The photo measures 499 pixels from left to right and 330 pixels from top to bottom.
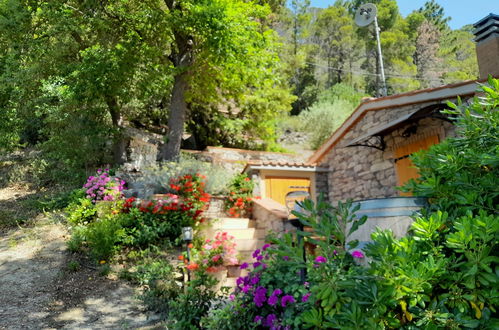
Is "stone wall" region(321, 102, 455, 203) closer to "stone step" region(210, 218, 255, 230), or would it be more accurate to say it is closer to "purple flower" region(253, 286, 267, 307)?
"stone step" region(210, 218, 255, 230)

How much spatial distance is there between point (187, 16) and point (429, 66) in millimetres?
23420

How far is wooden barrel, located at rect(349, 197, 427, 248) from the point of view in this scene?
2207 mm

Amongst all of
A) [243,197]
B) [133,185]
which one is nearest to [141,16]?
[133,185]

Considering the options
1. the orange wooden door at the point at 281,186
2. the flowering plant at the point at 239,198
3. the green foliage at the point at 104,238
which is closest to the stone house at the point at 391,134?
the orange wooden door at the point at 281,186

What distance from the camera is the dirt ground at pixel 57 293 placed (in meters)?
4.63

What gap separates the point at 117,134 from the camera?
10664 millimetres

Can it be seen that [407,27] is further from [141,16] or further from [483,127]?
[483,127]

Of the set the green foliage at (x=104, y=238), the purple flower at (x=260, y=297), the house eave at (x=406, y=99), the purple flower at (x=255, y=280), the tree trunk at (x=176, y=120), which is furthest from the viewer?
the tree trunk at (x=176, y=120)

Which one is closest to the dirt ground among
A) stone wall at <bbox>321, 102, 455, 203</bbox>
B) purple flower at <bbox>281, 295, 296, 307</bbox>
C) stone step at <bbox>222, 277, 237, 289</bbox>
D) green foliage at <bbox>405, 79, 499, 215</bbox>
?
stone step at <bbox>222, 277, 237, 289</bbox>

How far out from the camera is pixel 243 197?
341 inches

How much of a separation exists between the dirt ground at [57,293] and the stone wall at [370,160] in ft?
16.6

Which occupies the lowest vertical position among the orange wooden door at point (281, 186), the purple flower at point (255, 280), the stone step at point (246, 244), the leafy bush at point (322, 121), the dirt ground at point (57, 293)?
the dirt ground at point (57, 293)

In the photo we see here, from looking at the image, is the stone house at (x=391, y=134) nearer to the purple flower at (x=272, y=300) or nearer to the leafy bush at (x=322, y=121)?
the purple flower at (x=272, y=300)

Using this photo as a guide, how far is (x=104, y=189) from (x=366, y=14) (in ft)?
27.9
